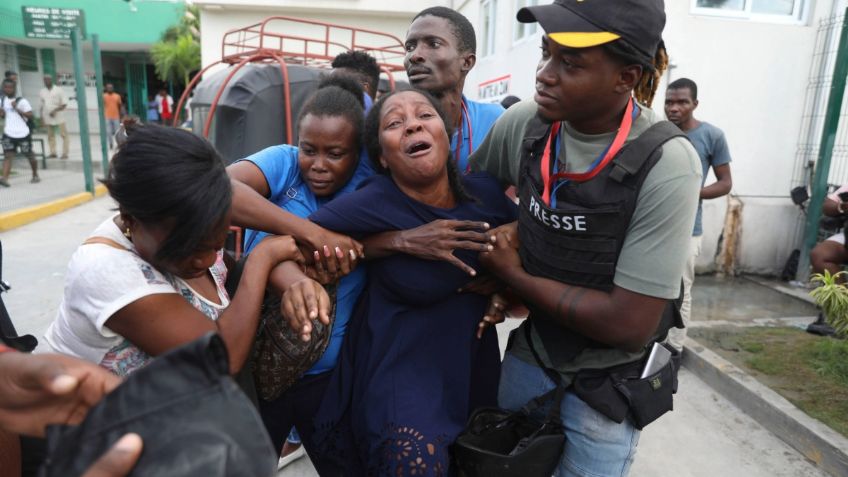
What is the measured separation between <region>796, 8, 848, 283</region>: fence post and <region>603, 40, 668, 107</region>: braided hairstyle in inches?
186

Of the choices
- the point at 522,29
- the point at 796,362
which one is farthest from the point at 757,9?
the point at 796,362

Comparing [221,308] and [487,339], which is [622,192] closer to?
[487,339]

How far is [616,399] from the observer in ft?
4.85

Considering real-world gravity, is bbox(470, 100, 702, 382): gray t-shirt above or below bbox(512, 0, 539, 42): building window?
below

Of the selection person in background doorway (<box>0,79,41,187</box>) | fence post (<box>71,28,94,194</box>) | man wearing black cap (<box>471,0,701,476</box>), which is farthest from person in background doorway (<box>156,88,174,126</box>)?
man wearing black cap (<box>471,0,701,476</box>)

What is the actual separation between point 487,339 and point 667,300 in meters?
0.58

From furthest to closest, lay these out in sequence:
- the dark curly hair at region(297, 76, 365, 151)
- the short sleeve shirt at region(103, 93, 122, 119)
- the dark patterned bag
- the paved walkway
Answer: the short sleeve shirt at region(103, 93, 122, 119) → the paved walkway → the dark curly hair at region(297, 76, 365, 151) → the dark patterned bag

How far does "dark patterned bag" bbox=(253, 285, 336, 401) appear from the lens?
5.44 feet

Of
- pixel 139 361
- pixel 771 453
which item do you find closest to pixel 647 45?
pixel 139 361

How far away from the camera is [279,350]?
5.44ft

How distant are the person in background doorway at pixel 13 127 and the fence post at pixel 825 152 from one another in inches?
426

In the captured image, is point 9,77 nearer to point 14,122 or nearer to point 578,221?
point 14,122

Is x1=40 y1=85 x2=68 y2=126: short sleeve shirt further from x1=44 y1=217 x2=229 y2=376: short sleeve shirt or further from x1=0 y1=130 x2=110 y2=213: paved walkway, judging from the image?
x1=44 y1=217 x2=229 y2=376: short sleeve shirt

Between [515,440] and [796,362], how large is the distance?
11.0ft
